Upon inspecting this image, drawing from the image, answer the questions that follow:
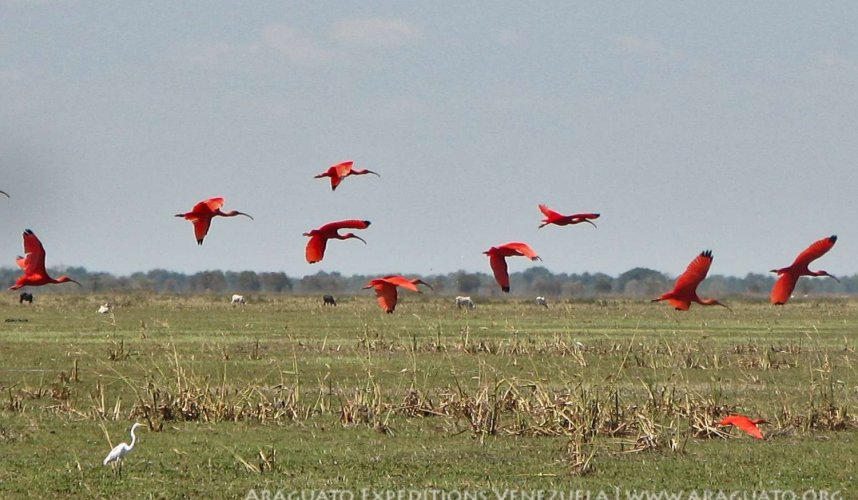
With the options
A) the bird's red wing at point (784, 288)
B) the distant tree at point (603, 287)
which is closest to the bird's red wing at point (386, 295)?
the bird's red wing at point (784, 288)

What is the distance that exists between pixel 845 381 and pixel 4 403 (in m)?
13.6

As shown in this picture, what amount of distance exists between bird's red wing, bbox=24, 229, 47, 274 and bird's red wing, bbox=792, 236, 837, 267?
20.0 feet

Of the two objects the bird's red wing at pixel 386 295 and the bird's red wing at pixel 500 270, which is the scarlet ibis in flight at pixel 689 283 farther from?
the bird's red wing at pixel 386 295

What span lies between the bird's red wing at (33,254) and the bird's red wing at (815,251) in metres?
6.10

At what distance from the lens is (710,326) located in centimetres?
4825

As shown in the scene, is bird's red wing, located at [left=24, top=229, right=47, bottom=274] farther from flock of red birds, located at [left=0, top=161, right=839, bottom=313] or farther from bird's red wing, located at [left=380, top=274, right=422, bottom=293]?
bird's red wing, located at [left=380, top=274, right=422, bottom=293]

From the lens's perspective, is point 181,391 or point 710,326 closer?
point 181,391

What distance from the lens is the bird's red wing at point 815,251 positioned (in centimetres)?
1010

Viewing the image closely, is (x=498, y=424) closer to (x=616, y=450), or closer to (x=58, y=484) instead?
(x=616, y=450)

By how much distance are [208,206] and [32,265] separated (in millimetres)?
1907

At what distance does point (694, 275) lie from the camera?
10352mm

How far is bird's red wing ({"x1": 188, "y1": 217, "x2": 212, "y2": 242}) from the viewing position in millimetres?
11258

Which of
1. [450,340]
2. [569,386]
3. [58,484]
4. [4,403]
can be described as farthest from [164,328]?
[58,484]

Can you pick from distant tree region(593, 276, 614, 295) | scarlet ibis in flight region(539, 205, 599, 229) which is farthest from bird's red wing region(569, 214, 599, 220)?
distant tree region(593, 276, 614, 295)
